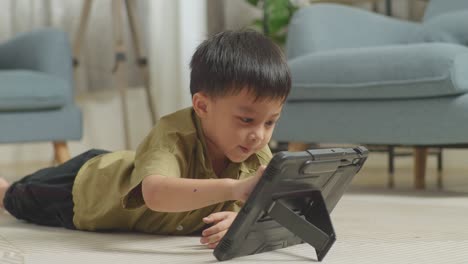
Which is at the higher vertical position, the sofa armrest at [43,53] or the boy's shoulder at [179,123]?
the boy's shoulder at [179,123]

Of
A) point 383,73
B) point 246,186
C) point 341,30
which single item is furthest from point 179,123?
point 341,30

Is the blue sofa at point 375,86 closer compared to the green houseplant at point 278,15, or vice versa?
the blue sofa at point 375,86

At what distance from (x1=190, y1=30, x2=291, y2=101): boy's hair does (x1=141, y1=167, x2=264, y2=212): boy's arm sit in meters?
0.16

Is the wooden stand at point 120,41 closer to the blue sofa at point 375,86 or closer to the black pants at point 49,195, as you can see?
the blue sofa at point 375,86

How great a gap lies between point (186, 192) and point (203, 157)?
0.16 meters

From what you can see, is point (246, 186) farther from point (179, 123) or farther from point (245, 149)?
point (179, 123)

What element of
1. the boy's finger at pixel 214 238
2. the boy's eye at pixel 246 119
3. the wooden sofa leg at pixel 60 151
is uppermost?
the boy's eye at pixel 246 119

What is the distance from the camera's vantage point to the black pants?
5.04ft

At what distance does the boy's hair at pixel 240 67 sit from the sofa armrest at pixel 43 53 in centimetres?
171

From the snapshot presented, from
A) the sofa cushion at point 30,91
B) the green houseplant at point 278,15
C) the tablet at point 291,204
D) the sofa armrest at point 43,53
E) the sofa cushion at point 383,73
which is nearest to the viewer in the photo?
the tablet at point 291,204

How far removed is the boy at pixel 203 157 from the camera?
1.16m

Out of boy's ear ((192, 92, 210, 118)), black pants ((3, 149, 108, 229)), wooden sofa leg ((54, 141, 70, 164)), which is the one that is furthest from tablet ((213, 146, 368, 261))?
wooden sofa leg ((54, 141, 70, 164))

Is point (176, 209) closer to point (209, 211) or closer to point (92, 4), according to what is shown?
point (209, 211)

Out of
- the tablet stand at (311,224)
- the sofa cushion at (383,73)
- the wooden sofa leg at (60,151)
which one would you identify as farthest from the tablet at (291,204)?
the wooden sofa leg at (60,151)
